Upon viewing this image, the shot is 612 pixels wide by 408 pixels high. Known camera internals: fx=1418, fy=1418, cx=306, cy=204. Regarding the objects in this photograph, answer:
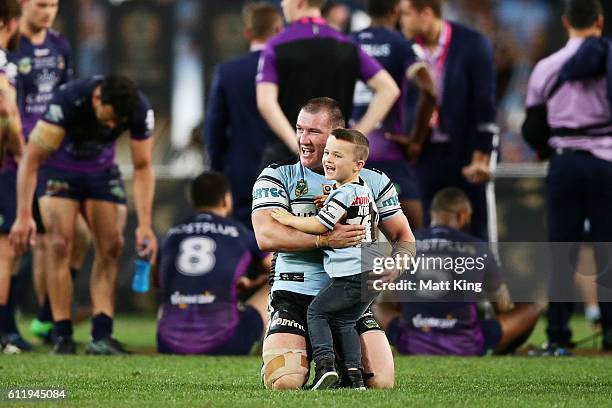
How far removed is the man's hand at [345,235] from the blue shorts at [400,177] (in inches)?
128

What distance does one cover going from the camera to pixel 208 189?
9195 mm

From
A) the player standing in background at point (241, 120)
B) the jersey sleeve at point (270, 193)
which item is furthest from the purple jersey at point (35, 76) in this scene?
the jersey sleeve at point (270, 193)

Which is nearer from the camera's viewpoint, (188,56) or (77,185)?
(77,185)

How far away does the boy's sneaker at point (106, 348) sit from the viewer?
9.02 metres

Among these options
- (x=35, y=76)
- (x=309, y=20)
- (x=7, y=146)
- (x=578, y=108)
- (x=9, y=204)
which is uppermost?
(x=309, y=20)

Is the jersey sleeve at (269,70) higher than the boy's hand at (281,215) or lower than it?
higher

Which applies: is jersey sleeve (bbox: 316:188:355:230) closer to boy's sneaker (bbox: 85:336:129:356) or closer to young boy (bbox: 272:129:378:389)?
young boy (bbox: 272:129:378:389)

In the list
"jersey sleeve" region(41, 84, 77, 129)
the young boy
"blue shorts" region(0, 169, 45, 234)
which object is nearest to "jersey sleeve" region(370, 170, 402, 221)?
the young boy

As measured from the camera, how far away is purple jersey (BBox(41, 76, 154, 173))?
8883 mm

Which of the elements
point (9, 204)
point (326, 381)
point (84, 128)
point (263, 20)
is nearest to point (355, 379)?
point (326, 381)

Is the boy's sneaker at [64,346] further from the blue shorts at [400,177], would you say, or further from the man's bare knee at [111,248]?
the blue shorts at [400,177]

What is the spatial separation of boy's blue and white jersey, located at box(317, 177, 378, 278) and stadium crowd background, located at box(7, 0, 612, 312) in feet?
22.1

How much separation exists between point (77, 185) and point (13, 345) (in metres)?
1.15

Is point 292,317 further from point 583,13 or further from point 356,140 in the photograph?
point 583,13
